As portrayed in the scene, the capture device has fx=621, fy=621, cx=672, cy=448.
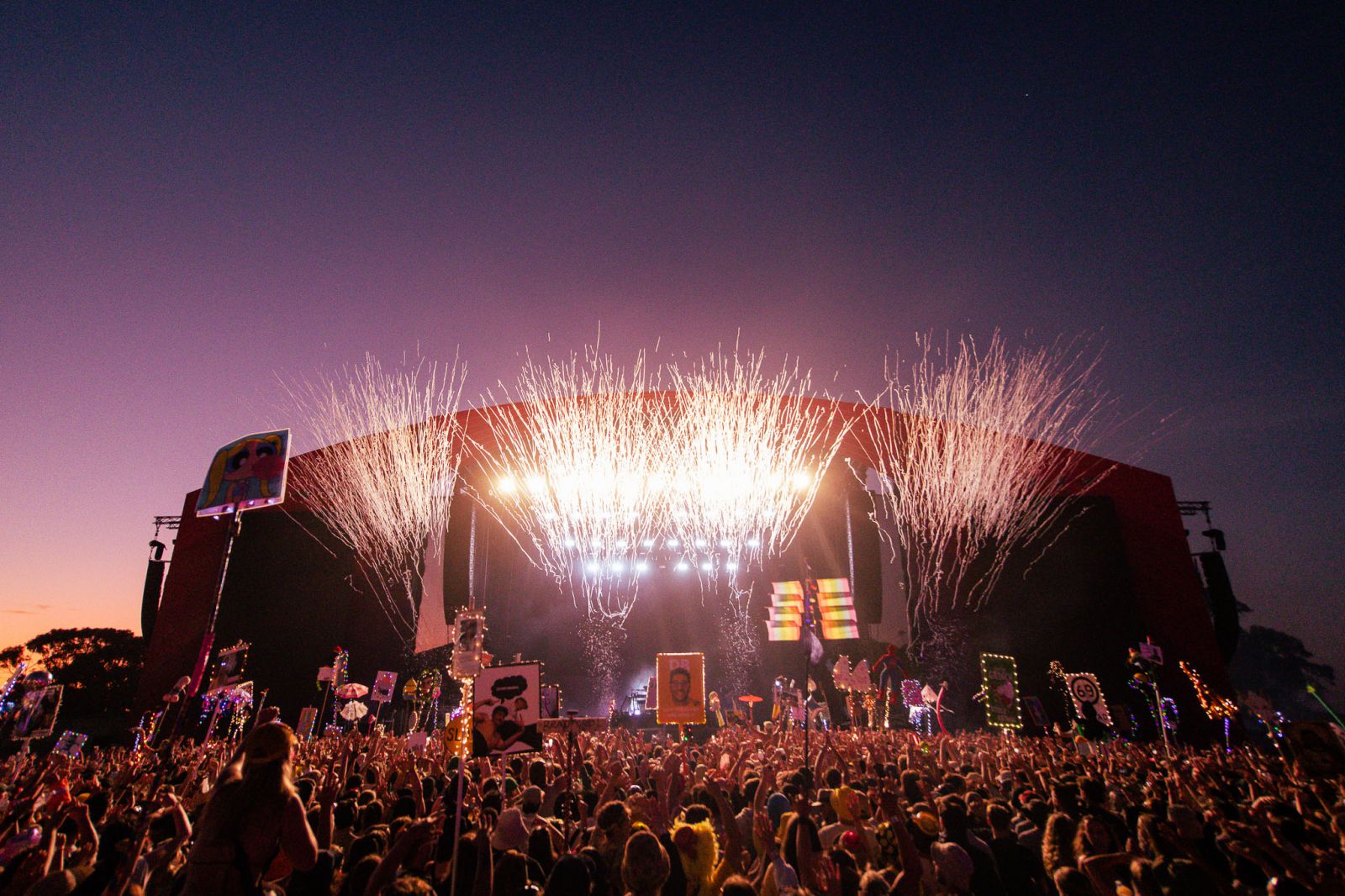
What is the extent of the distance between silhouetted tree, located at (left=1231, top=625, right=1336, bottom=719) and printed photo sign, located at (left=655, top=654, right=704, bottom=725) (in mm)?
57932

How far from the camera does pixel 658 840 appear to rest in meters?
3.16

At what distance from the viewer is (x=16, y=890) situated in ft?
11.7

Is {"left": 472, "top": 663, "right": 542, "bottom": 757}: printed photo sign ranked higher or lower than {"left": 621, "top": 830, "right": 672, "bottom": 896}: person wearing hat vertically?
higher

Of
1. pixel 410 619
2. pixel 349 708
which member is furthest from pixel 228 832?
pixel 410 619

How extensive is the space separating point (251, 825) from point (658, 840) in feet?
6.48

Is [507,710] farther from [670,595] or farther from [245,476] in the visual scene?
[670,595]

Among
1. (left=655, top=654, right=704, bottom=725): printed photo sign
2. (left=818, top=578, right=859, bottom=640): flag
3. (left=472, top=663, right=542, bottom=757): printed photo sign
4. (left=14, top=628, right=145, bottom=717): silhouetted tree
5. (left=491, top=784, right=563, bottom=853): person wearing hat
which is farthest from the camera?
(left=14, top=628, right=145, bottom=717): silhouetted tree

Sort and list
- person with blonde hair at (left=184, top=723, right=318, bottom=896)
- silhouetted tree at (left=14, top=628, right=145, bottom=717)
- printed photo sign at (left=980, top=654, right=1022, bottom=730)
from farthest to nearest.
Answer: silhouetted tree at (left=14, top=628, right=145, bottom=717) < printed photo sign at (left=980, top=654, right=1022, bottom=730) < person with blonde hair at (left=184, top=723, right=318, bottom=896)

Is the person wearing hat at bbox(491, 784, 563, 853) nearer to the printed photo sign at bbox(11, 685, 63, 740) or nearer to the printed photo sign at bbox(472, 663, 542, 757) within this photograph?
the printed photo sign at bbox(472, 663, 542, 757)

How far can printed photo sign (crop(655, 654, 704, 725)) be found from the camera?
374 inches

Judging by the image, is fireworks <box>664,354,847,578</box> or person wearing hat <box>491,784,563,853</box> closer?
person wearing hat <box>491,784,563,853</box>

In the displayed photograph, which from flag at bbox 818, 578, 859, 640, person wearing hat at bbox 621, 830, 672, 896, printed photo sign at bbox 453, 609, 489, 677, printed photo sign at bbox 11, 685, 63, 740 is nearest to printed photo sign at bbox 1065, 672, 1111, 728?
flag at bbox 818, 578, 859, 640

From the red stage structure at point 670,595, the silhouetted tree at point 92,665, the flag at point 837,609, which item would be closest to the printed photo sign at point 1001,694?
the red stage structure at point 670,595

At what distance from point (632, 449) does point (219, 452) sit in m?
11.0
